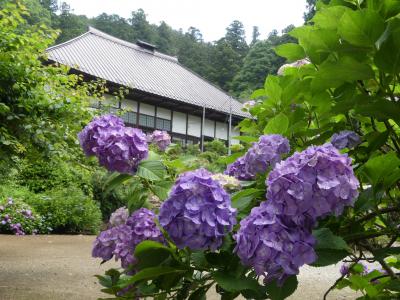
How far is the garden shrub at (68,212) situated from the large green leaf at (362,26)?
27.1ft

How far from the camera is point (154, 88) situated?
16.1m

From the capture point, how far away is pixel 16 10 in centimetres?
372

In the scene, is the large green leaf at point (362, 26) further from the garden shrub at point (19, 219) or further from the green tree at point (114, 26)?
the green tree at point (114, 26)

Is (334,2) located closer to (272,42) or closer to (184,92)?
(184,92)

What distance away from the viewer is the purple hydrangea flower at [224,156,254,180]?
1036 mm

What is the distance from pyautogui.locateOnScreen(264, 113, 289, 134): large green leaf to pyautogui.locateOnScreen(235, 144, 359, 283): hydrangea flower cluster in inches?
12.2

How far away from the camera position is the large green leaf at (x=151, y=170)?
3.32 ft

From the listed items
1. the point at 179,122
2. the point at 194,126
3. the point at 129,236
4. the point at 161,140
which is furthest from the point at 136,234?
the point at 194,126

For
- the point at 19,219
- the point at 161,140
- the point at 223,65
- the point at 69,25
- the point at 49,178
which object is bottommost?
the point at 19,219

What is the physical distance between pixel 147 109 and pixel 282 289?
14.4 meters

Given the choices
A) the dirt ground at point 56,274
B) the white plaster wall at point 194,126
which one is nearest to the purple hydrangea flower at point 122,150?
the dirt ground at point 56,274

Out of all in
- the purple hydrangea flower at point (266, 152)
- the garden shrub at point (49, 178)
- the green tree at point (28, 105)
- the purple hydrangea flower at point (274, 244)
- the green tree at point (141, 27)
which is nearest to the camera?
the purple hydrangea flower at point (274, 244)

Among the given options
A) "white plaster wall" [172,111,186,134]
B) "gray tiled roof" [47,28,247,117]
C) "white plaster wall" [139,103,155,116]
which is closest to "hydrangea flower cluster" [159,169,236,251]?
"gray tiled roof" [47,28,247,117]

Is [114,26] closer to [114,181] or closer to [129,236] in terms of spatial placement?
[114,181]
